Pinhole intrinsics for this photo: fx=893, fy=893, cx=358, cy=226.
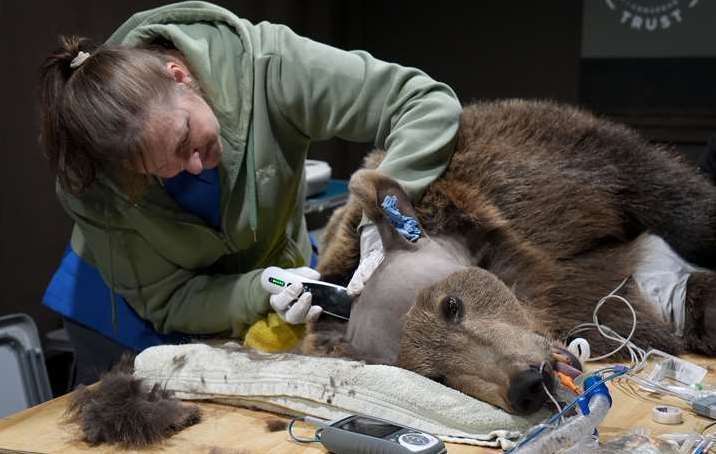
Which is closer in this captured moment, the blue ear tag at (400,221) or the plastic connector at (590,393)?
the plastic connector at (590,393)

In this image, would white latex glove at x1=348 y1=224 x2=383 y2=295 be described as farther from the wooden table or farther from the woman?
the wooden table

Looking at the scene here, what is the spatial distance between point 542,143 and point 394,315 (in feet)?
1.75

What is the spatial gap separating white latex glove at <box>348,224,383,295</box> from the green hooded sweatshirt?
0.20 m

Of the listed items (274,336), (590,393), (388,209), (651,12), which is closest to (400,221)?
(388,209)

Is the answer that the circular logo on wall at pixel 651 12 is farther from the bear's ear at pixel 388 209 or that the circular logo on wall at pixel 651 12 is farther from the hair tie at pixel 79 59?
the hair tie at pixel 79 59

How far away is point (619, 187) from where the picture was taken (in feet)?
5.63

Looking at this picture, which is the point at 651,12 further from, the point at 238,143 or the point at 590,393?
the point at 590,393

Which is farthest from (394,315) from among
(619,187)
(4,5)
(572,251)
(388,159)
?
(4,5)

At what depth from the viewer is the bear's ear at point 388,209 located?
1.48 metres

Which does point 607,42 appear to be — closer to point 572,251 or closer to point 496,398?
point 572,251

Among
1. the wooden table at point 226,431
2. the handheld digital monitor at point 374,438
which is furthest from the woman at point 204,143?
the handheld digital monitor at point 374,438

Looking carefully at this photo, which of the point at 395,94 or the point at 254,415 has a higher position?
the point at 395,94

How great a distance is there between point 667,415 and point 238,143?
0.97 metres

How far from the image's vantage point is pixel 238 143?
1.79 meters
